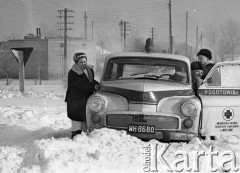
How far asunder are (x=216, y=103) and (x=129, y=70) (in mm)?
1888

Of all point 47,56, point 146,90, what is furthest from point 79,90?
point 47,56

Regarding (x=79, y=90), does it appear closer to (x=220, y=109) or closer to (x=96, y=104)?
(x=96, y=104)

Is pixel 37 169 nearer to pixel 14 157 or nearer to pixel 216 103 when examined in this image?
pixel 14 157

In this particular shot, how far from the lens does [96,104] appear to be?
6.70 metres

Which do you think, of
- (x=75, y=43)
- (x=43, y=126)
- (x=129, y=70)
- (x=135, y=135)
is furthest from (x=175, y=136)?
(x=75, y=43)

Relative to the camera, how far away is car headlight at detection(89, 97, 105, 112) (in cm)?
668

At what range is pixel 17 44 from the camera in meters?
73.4

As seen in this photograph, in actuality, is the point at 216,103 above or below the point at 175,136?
above

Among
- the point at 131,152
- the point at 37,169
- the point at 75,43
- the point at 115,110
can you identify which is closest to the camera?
the point at 37,169

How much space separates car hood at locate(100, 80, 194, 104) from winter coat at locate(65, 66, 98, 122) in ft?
2.77

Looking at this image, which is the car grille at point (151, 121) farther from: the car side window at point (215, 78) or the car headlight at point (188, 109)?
→ the car side window at point (215, 78)

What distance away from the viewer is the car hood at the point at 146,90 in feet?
21.8

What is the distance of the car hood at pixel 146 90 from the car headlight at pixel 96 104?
12.0 inches

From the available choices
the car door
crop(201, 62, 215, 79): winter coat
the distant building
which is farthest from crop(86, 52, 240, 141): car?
the distant building
